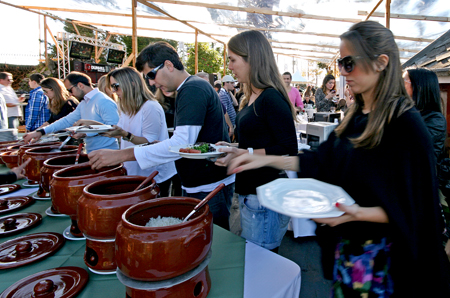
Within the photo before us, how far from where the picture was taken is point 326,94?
22.1 ft

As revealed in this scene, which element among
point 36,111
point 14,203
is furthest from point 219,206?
point 36,111

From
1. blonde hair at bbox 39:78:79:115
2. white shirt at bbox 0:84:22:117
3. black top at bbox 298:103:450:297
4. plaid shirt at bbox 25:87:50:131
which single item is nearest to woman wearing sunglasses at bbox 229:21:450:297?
black top at bbox 298:103:450:297

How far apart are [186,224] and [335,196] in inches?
19.5

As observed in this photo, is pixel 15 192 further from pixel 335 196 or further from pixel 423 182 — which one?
pixel 423 182

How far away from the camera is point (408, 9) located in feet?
17.5

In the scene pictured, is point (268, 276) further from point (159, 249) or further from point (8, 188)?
point (8, 188)

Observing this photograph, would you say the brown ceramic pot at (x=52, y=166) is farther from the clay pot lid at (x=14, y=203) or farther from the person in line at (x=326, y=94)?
the person in line at (x=326, y=94)

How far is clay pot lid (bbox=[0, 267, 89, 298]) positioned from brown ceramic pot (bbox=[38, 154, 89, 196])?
54 cm

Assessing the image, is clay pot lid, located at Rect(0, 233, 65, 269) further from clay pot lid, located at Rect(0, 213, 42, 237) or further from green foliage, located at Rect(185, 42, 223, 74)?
green foliage, located at Rect(185, 42, 223, 74)

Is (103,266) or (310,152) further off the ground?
(310,152)

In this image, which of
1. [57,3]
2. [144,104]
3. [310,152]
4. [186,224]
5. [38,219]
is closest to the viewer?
[186,224]

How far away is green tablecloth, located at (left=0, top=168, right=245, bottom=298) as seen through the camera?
2.94ft

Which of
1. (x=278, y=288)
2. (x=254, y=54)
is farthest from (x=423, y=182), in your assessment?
(x=254, y=54)

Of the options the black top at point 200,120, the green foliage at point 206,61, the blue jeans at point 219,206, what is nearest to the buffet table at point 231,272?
the blue jeans at point 219,206
